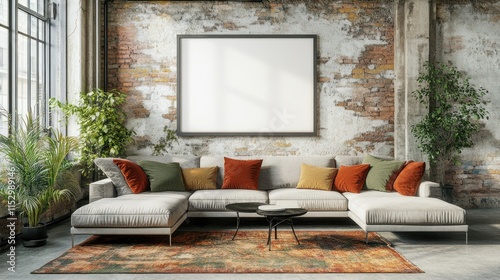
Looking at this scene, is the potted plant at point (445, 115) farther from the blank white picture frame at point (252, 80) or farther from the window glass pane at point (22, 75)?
the window glass pane at point (22, 75)

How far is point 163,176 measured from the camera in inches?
242

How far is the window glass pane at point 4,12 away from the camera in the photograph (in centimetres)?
526

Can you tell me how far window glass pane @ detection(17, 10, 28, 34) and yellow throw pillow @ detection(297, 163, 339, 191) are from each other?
4.13m

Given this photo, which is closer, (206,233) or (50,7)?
(206,233)

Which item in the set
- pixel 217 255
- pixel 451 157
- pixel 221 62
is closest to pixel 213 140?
pixel 221 62

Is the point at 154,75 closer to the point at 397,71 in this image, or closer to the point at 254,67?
the point at 254,67

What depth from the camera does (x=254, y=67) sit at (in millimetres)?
7273

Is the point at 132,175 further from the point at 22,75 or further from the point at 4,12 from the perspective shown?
the point at 4,12

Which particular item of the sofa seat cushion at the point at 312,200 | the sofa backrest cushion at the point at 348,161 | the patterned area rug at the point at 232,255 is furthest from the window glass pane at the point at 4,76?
the sofa backrest cushion at the point at 348,161

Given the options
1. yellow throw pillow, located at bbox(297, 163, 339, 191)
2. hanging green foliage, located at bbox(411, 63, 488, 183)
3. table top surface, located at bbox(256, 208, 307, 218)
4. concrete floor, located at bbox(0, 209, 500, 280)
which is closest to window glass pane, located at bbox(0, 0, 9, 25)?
concrete floor, located at bbox(0, 209, 500, 280)

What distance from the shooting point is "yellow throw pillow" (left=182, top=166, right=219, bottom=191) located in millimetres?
6344

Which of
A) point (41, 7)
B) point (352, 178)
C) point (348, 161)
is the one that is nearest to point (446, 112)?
point (348, 161)

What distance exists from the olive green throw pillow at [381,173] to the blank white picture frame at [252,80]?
1.32 m

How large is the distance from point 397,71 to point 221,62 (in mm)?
2776
